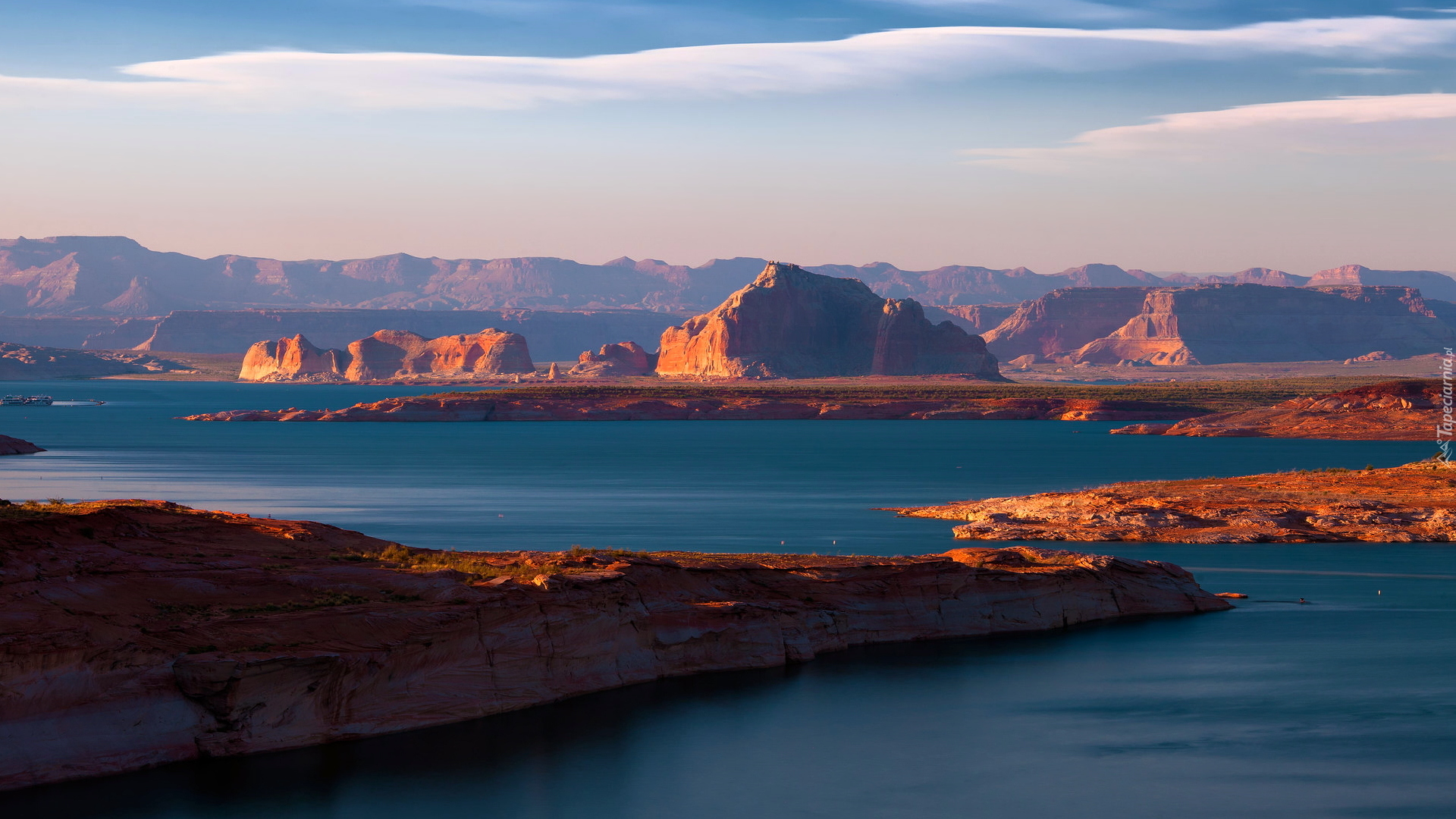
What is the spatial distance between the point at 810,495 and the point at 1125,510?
29.6 metres

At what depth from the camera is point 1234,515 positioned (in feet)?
202

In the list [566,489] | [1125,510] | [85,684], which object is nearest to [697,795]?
[85,684]

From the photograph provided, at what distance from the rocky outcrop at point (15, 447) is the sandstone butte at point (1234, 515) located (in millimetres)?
98613

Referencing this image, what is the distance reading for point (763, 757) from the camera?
97.1 ft

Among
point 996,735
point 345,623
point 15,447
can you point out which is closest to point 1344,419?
point 15,447

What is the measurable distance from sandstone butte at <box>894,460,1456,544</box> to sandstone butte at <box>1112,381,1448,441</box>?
8786 centimetres

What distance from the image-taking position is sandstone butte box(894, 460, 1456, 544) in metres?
60.1

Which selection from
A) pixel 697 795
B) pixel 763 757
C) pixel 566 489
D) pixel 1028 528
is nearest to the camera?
pixel 697 795

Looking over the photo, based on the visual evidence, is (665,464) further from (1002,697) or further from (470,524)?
(1002,697)

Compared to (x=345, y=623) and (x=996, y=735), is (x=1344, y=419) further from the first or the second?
(x=345, y=623)

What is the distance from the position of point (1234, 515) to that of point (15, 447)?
112570mm

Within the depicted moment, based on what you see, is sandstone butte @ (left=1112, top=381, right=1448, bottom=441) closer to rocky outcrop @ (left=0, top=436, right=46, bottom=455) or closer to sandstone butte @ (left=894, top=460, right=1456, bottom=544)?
sandstone butte @ (left=894, top=460, right=1456, bottom=544)

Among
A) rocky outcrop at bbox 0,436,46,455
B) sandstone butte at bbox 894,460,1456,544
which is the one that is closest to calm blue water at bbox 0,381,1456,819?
sandstone butte at bbox 894,460,1456,544

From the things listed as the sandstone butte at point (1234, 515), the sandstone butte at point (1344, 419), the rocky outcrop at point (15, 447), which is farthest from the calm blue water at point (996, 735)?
the sandstone butte at point (1344, 419)
